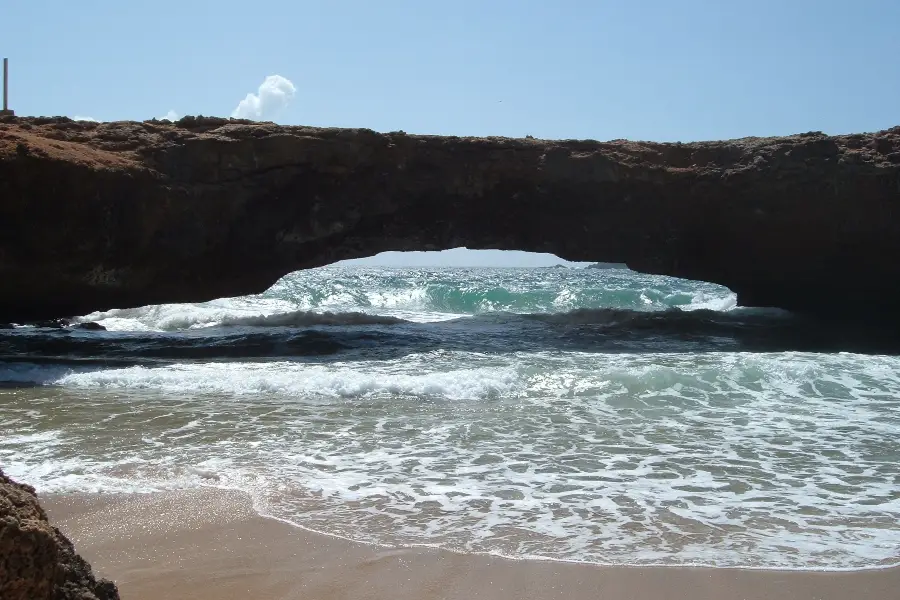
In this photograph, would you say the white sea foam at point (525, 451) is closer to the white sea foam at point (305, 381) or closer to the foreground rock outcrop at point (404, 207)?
the white sea foam at point (305, 381)

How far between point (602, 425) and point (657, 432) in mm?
507

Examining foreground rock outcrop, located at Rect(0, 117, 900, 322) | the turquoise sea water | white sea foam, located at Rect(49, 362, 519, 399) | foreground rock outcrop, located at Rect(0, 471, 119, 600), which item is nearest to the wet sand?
the turquoise sea water

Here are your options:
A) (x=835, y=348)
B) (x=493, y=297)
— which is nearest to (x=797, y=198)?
(x=835, y=348)

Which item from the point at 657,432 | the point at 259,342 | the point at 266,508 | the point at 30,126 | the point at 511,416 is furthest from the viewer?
the point at 259,342

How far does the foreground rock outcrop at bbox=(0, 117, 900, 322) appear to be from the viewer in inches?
455

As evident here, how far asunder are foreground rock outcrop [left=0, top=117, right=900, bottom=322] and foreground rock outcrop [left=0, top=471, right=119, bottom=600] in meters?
9.84

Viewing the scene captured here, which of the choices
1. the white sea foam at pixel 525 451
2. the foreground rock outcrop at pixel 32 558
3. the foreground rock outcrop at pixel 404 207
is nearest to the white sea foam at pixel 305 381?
the white sea foam at pixel 525 451

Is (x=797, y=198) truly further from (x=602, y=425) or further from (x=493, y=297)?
(x=493, y=297)

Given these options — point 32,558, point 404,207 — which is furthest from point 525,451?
point 404,207

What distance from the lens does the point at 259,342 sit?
43.4 feet

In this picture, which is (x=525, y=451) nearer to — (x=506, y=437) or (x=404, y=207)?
(x=506, y=437)

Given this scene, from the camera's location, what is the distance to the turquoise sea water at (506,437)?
4379 mm

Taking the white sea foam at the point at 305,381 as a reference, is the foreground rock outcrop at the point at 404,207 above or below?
above

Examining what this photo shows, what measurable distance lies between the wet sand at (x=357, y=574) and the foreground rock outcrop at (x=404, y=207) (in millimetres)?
8328
